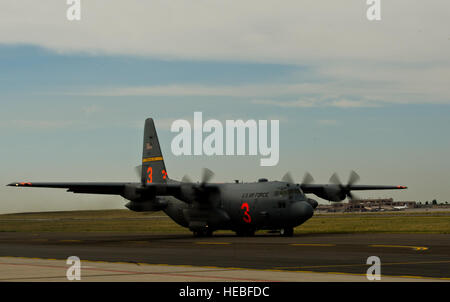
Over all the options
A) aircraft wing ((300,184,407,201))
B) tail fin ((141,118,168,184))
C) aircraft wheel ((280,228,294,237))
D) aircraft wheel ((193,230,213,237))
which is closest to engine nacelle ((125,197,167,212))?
aircraft wheel ((193,230,213,237))

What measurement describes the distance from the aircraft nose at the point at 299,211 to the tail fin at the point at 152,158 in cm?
1285

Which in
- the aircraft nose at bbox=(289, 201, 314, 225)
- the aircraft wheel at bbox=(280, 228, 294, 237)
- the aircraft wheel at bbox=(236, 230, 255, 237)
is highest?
the aircraft nose at bbox=(289, 201, 314, 225)

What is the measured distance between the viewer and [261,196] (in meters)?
49.2

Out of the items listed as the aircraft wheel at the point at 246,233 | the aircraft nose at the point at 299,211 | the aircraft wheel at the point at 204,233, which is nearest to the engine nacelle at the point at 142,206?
the aircraft wheel at the point at 204,233

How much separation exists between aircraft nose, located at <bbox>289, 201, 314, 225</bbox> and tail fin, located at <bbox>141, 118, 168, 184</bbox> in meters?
12.9

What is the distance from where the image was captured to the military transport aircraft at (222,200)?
46.9 metres

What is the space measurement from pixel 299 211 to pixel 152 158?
15.7m

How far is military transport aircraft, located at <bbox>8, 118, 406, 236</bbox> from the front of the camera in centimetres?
4691

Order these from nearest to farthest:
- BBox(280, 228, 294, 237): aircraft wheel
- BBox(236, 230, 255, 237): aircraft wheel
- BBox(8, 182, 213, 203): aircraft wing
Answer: BBox(8, 182, 213, 203): aircraft wing, BBox(280, 228, 294, 237): aircraft wheel, BBox(236, 230, 255, 237): aircraft wheel

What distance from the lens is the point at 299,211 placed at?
47.1 m

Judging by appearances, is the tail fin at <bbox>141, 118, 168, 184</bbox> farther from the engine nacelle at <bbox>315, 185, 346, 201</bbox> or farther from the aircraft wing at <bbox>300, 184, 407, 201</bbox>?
the engine nacelle at <bbox>315, 185, 346, 201</bbox>
